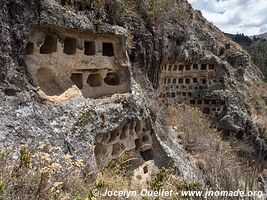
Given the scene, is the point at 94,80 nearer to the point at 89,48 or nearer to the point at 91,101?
the point at 89,48

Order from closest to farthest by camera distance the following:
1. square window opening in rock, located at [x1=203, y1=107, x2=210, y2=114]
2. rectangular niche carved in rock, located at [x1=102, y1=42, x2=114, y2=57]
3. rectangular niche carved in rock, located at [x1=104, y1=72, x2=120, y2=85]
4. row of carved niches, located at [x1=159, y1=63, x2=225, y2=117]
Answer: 1. rectangular niche carved in rock, located at [x1=102, y1=42, x2=114, y2=57]
2. rectangular niche carved in rock, located at [x1=104, y1=72, x2=120, y2=85]
3. row of carved niches, located at [x1=159, y1=63, x2=225, y2=117]
4. square window opening in rock, located at [x1=203, y1=107, x2=210, y2=114]

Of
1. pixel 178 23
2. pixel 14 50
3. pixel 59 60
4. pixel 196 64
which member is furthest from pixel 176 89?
pixel 14 50

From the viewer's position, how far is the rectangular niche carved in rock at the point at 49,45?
366 inches

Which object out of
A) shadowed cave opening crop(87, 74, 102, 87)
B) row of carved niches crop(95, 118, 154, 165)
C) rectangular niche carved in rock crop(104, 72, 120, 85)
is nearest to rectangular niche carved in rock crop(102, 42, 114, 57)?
rectangular niche carved in rock crop(104, 72, 120, 85)

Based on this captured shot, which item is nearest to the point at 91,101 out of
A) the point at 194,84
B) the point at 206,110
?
the point at 194,84

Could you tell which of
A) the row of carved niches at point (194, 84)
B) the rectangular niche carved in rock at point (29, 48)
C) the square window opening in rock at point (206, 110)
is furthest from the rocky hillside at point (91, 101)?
the square window opening in rock at point (206, 110)

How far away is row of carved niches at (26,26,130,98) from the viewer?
886cm

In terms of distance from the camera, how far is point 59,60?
937 centimetres

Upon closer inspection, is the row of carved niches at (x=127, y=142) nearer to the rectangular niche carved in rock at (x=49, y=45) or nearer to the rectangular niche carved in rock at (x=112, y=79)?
the rectangular niche carved in rock at (x=112, y=79)

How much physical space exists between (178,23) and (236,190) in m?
14.0

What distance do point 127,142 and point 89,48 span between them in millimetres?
2666

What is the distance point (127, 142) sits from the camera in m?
10.4

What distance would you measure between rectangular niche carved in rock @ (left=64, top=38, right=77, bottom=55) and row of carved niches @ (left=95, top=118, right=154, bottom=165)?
224 centimetres

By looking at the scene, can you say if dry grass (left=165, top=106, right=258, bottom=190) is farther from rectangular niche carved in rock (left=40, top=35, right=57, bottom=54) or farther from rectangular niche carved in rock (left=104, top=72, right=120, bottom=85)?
rectangular niche carved in rock (left=40, top=35, right=57, bottom=54)
